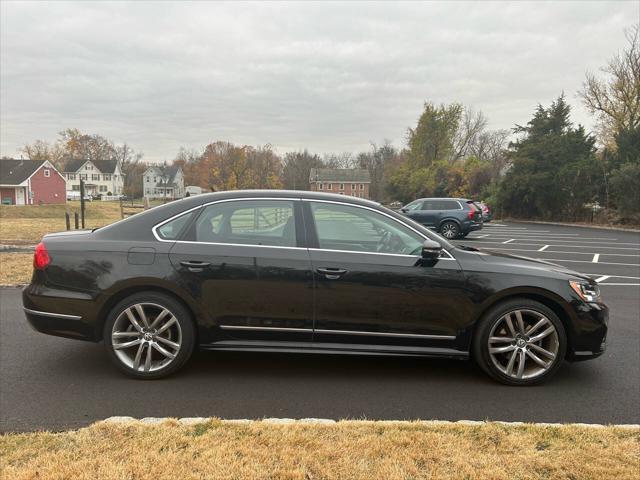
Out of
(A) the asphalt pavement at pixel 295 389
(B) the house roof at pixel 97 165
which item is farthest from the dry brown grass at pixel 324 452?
(B) the house roof at pixel 97 165

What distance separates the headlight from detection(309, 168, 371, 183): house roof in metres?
83.4

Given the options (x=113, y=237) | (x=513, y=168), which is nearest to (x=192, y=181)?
(x=513, y=168)

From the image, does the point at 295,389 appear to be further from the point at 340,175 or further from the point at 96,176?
the point at 96,176

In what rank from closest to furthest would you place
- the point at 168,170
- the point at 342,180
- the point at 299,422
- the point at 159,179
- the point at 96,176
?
the point at 299,422 < the point at 96,176 < the point at 342,180 < the point at 159,179 < the point at 168,170

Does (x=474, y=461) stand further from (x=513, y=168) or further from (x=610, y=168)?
(x=513, y=168)

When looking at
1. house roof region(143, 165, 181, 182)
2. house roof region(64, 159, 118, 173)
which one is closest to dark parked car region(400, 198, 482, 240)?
house roof region(64, 159, 118, 173)

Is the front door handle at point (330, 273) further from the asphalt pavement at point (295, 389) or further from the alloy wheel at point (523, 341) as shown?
the alloy wheel at point (523, 341)

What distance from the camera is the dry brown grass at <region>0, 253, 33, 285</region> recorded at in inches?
322

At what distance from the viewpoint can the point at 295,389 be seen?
12.5 ft

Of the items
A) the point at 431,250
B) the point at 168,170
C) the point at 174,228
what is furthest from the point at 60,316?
the point at 168,170

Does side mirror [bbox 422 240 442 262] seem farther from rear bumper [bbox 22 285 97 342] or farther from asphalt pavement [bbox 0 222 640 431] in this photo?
rear bumper [bbox 22 285 97 342]

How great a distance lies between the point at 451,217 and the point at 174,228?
52.4ft

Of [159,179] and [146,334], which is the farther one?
[159,179]

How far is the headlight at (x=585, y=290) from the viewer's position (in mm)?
3941
